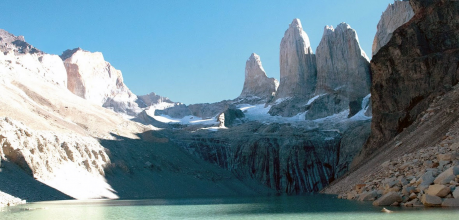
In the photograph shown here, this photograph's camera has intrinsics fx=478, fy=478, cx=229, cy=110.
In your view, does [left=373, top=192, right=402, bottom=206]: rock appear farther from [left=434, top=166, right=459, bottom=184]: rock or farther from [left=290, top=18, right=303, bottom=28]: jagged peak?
[left=290, top=18, right=303, bottom=28]: jagged peak

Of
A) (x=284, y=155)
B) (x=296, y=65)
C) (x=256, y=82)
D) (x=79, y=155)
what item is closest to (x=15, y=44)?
(x=256, y=82)

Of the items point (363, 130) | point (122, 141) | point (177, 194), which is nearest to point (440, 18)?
point (363, 130)

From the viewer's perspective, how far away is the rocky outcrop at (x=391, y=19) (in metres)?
102

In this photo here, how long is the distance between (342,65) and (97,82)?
8845 centimetres

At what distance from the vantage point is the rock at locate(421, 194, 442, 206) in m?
22.6

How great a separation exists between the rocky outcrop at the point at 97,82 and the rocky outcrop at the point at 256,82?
41340 millimetres

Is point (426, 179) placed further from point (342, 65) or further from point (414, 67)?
point (342, 65)

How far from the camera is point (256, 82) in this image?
17625cm

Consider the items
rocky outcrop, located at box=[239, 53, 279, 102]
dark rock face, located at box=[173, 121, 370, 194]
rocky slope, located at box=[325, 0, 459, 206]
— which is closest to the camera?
rocky slope, located at box=[325, 0, 459, 206]

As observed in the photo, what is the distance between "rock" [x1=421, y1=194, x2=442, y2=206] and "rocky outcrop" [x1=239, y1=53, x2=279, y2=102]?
14452 centimetres

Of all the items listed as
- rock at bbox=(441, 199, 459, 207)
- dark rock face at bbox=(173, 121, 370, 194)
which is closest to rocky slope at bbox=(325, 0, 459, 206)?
rock at bbox=(441, 199, 459, 207)

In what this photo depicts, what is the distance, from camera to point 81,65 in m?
159

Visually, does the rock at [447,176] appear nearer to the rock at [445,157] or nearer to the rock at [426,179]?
the rock at [426,179]

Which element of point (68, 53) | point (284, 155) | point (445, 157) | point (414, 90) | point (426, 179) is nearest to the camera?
point (426, 179)
